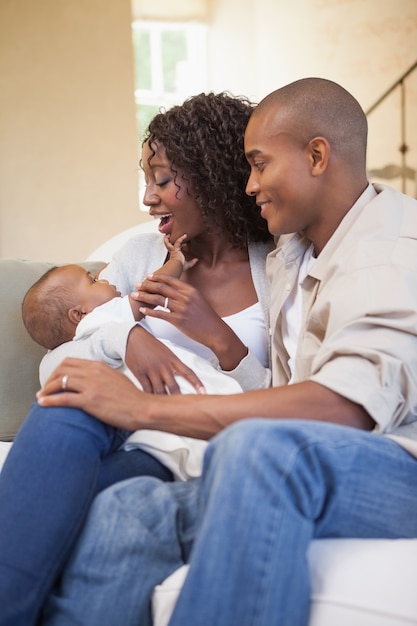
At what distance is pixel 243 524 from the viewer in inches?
43.9

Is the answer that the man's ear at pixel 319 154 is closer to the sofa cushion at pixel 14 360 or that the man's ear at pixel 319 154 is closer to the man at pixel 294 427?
the man at pixel 294 427

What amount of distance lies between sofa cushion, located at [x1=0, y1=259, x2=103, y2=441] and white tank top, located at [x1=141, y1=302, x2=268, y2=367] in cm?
33

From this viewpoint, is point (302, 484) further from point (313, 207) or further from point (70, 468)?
point (313, 207)

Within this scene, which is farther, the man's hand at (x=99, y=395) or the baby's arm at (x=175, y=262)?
→ the baby's arm at (x=175, y=262)

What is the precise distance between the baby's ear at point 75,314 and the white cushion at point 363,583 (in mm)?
→ 888

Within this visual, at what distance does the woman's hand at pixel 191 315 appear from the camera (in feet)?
6.13

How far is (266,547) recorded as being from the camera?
111cm

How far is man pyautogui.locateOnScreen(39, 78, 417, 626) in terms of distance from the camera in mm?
1117

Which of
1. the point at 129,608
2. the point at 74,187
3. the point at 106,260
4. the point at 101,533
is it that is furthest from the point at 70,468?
the point at 74,187

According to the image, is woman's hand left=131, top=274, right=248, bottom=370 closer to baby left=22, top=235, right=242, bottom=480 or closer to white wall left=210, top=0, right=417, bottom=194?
baby left=22, top=235, right=242, bottom=480

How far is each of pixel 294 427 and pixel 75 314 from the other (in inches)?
34.7

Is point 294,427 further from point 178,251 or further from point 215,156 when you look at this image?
point 215,156

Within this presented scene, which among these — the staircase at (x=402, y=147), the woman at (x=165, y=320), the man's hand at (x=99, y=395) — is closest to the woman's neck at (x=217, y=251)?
the woman at (x=165, y=320)

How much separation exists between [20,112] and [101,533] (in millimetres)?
4563
